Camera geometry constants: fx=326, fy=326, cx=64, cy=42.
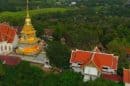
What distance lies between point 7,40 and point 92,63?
10.5 m

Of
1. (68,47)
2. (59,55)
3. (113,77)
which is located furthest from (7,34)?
(113,77)

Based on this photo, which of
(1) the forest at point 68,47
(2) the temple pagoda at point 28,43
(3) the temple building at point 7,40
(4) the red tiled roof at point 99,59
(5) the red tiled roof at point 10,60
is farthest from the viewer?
(3) the temple building at point 7,40

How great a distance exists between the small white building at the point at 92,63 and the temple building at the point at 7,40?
7.94 m

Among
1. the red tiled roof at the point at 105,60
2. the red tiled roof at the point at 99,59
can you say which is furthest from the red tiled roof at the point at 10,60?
the red tiled roof at the point at 105,60

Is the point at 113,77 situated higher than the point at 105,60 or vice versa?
the point at 105,60

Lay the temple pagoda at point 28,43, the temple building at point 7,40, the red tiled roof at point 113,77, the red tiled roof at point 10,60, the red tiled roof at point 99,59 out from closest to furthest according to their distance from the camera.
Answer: the red tiled roof at point 113,77 → the red tiled roof at point 99,59 → the red tiled roof at point 10,60 → the temple pagoda at point 28,43 → the temple building at point 7,40

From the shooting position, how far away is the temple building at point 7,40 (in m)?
31.7

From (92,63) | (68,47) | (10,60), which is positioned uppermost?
(68,47)

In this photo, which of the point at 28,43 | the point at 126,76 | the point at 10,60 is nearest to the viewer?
the point at 126,76

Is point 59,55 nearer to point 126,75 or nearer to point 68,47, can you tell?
point 68,47

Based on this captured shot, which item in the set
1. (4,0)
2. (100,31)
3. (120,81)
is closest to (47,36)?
(100,31)

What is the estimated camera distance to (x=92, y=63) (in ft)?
82.2

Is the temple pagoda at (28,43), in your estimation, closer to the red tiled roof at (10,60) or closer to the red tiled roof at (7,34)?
the red tiled roof at (7,34)

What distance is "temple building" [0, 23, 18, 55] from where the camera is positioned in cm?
3166
